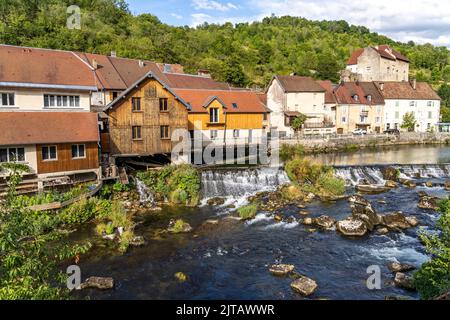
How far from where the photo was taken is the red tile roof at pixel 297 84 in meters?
57.6

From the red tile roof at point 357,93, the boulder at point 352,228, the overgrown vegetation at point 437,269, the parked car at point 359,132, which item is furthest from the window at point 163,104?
the red tile roof at point 357,93

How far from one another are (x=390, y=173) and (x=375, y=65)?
2448 inches

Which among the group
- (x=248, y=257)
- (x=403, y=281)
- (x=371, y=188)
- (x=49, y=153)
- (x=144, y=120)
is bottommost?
(x=248, y=257)

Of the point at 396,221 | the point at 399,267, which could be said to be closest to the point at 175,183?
the point at 396,221

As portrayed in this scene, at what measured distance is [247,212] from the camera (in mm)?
23984

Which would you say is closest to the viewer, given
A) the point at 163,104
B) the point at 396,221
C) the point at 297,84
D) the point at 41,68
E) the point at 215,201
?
the point at 396,221

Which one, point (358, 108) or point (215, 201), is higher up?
point (358, 108)

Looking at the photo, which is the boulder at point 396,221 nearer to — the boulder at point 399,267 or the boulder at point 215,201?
the boulder at point 399,267

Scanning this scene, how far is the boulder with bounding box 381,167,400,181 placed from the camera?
33812 millimetres

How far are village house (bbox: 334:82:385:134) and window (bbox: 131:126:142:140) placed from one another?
40093 mm

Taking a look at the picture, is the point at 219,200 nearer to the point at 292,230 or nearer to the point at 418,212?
the point at 292,230

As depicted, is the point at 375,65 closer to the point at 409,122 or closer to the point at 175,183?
the point at 409,122

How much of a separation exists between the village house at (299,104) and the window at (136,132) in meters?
29.1

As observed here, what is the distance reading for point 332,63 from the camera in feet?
312
